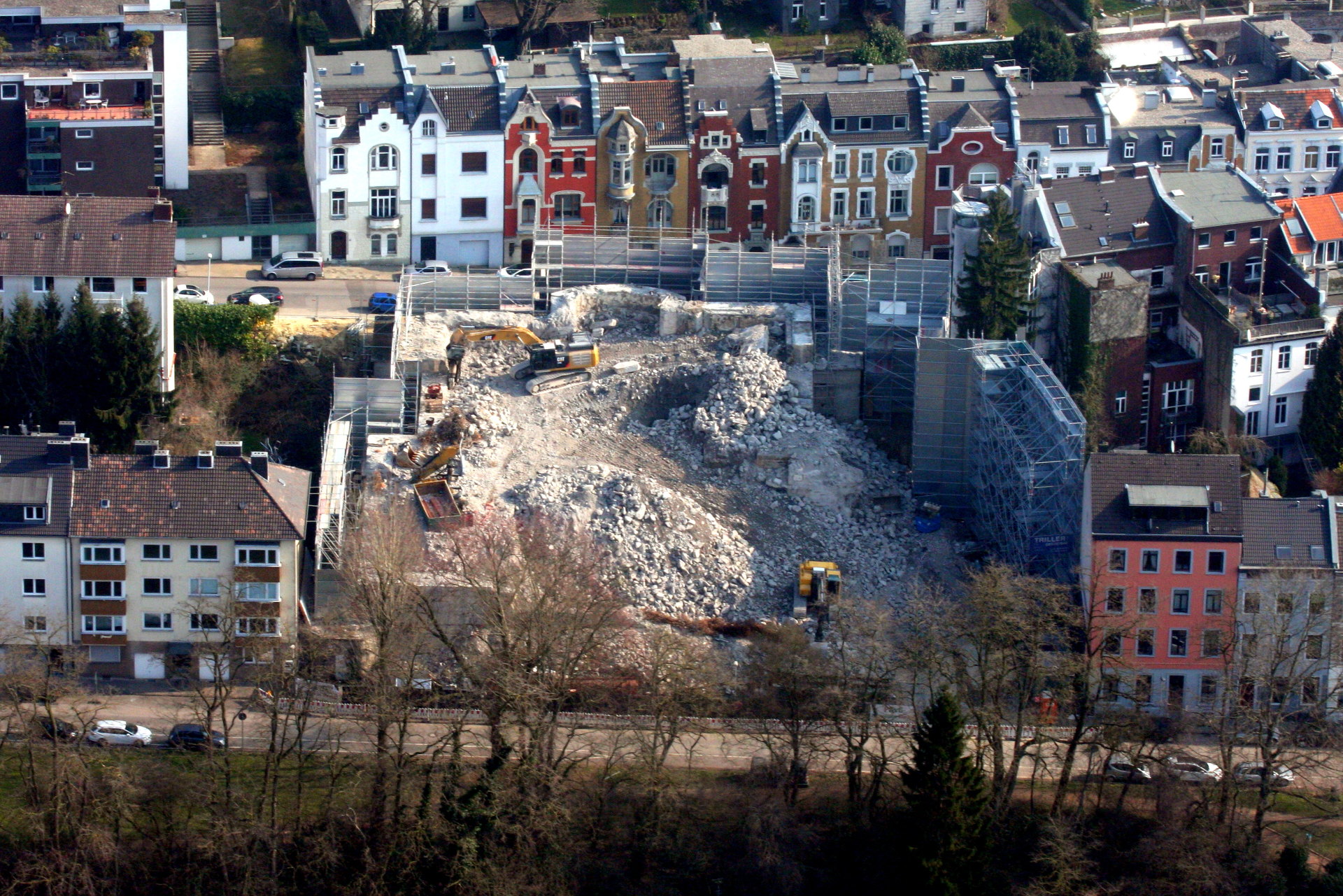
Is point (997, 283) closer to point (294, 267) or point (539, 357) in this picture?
point (539, 357)

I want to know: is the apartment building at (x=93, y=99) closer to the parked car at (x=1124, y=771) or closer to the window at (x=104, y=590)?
the window at (x=104, y=590)

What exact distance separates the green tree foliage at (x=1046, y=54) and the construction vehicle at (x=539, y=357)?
3087cm

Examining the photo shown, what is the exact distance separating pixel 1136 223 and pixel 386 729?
4104 cm

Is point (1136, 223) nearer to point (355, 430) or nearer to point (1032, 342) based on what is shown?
point (1032, 342)

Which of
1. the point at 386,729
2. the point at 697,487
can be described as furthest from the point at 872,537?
the point at 386,729

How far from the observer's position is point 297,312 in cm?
11594

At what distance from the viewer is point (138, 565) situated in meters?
99.6

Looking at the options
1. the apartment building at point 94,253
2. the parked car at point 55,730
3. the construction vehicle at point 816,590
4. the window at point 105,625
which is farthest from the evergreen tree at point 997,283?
the parked car at point 55,730

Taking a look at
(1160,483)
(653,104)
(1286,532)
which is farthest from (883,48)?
(1286,532)

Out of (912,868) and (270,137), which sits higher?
(270,137)

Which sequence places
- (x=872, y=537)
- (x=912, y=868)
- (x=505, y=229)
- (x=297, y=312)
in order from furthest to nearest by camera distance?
(x=505, y=229)
(x=297, y=312)
(x=872, y=537)
(x=912, y=868)

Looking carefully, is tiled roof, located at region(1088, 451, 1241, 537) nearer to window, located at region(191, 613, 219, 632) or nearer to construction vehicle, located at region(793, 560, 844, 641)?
construction vehicle, located at region(793, 560, 844, 641)

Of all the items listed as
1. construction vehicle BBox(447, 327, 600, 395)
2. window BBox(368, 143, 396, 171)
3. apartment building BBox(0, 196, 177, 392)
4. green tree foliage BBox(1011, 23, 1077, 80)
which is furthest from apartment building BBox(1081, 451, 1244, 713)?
green tree foliage BBox(1011, 23, 1077, 80)

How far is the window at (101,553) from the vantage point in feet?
326
